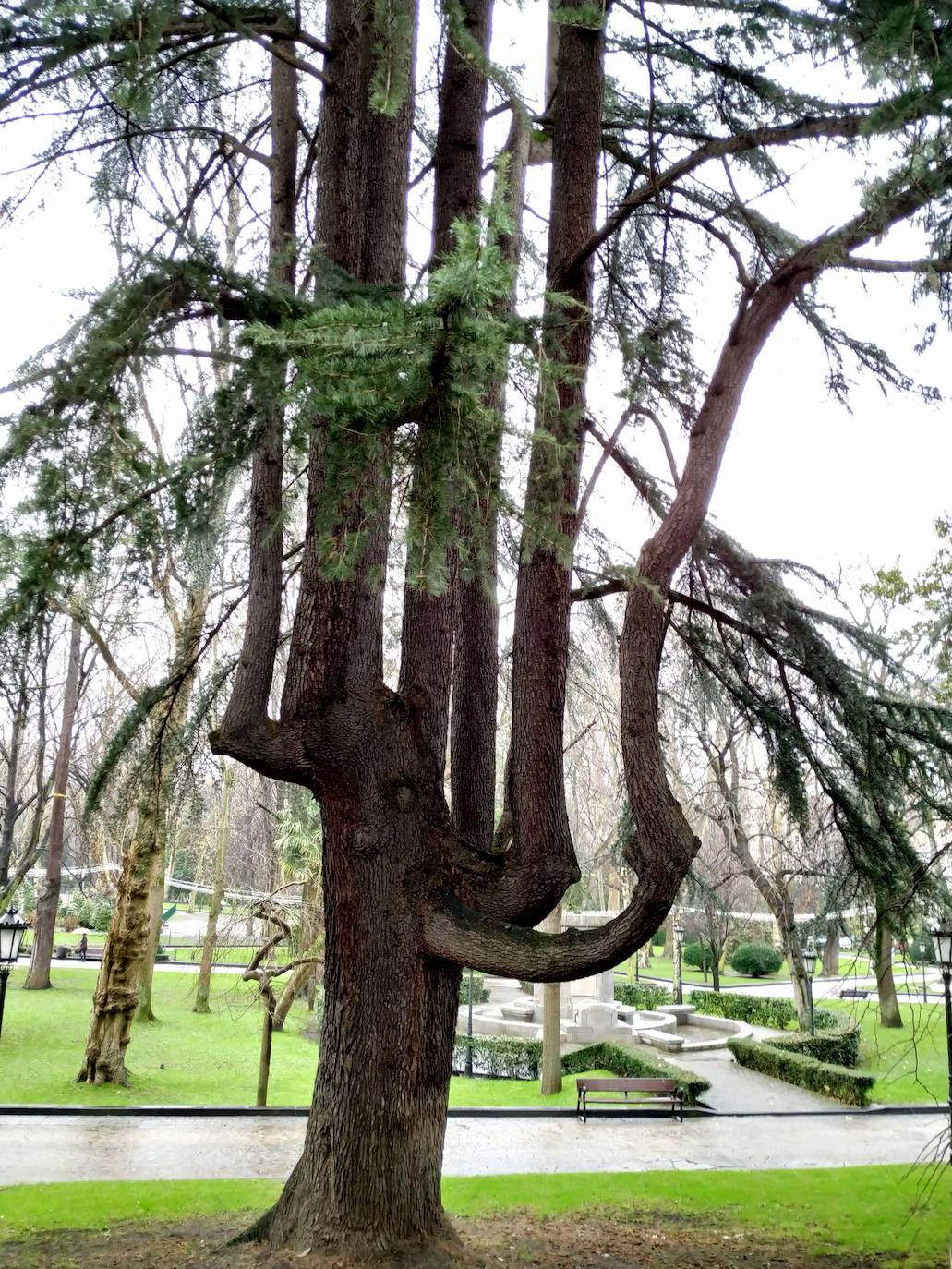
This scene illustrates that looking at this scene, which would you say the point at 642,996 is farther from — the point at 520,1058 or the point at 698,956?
the point at 698,956

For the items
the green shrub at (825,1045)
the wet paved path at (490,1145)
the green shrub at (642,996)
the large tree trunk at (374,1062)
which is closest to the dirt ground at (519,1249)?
the large tree trunk at (374,1062)

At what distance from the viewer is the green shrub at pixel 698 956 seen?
31484 millimetres

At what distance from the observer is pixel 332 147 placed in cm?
605

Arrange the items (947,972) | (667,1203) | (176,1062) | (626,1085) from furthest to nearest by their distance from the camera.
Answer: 1. (176,1062)
2. (626,1085)
3. (667,1203)
4. (947,972)

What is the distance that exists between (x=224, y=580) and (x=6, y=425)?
642cm

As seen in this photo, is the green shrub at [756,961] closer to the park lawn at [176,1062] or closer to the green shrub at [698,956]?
the green shrub at [698,956]

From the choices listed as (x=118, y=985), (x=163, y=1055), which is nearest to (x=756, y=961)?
(x=163, y=1055)

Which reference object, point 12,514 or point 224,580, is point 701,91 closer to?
point 12,514

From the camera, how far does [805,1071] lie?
1473 centimetres

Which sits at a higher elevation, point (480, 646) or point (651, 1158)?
point (480, 646)

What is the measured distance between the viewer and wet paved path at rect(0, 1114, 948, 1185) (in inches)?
353

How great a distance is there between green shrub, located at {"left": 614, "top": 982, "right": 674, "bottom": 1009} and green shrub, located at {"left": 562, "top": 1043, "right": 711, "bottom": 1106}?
25.0ft

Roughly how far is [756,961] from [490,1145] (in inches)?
940

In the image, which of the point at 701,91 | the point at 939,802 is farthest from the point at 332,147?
the point at 939,802
